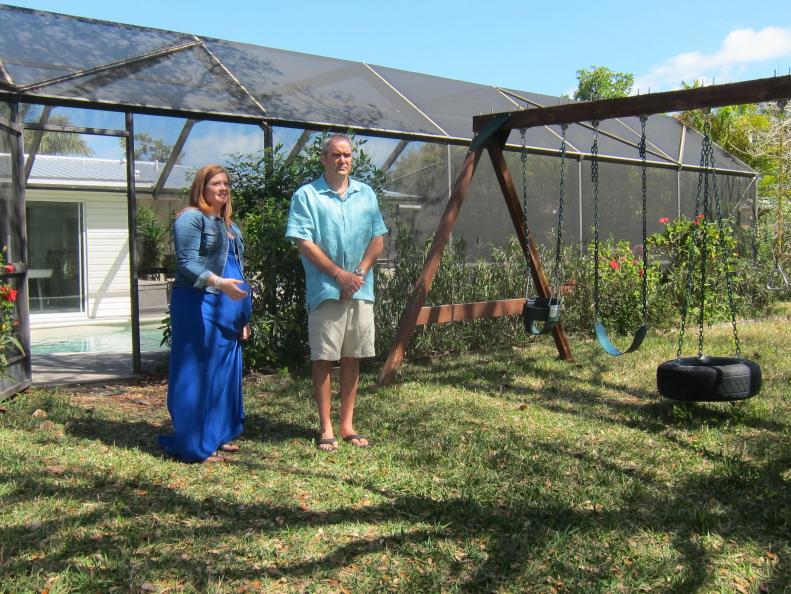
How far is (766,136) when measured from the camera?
2014 cm

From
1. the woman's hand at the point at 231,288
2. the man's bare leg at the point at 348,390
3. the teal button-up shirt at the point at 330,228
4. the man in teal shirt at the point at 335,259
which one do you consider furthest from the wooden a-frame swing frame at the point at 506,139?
the woman's hand at the point at 231,288

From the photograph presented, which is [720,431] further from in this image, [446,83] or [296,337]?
[446,83]

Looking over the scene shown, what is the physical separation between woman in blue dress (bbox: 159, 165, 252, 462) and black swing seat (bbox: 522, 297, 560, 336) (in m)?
2.89

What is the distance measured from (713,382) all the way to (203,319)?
3.24m

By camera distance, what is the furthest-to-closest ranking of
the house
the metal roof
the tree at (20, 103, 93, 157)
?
the house < the metal roof < the tree at (20, 103, 93, 157)

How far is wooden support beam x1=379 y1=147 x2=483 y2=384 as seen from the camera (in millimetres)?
6555

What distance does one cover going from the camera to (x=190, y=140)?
25.4 feet

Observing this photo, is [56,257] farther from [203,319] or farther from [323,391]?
[323,391]

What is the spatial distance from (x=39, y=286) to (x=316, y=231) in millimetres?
9382

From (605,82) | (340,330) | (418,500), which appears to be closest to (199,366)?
(340,330)

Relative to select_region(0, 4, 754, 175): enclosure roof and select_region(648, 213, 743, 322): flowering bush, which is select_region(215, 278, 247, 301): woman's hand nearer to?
select_region(0, 4, 754, 175): enclosure roof

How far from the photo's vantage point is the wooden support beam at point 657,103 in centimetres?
512

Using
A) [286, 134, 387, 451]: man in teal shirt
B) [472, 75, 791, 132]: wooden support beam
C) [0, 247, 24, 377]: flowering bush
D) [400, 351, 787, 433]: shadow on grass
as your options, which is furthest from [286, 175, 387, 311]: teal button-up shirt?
[0, 247, 24, 377]: flowering bush

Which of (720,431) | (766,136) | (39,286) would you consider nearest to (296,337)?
(720,431)
